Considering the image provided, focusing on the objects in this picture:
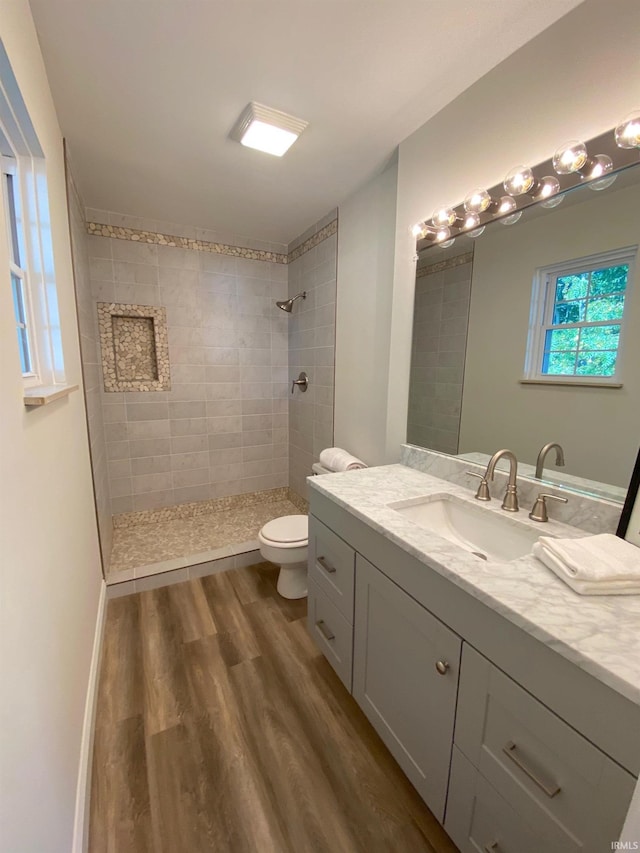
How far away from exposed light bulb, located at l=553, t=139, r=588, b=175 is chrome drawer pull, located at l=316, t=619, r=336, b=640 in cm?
188

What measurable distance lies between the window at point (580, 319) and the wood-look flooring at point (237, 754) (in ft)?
4.90

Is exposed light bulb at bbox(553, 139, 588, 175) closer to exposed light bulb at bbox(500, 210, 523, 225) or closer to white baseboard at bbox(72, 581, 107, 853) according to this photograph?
exposed light bulb at bbox(500, 210, 523, 225)

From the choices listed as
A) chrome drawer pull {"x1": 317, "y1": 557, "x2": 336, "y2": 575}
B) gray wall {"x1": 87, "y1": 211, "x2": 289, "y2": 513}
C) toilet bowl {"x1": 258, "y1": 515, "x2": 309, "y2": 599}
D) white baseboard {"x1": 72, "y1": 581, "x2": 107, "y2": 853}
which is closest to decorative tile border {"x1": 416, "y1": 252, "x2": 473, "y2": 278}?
chrome drawer pull {"x1": 317, "y1": 557, "x2": 336, "y2": 575}

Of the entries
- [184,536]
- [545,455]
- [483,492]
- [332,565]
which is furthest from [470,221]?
[184,536]

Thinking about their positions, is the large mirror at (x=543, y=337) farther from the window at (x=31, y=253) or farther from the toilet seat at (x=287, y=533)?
the window at (x=31, y=253)

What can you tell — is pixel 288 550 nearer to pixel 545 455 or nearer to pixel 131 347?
pixel 545 455

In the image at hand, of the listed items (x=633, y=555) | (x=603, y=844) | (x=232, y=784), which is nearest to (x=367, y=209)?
(x=633, y=555)

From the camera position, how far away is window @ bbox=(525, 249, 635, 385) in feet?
3.35

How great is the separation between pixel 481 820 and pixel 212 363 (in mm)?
2945

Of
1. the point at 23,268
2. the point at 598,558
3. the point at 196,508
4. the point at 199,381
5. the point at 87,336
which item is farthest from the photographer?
the point at 196,508

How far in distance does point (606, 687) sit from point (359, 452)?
1.73 metres

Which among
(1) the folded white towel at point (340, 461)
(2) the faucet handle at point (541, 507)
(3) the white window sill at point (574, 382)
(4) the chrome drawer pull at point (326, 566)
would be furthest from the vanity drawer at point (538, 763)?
(1) the folded white towel at point (340, 461)

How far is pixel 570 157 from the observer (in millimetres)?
1076

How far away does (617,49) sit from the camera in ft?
3.15
